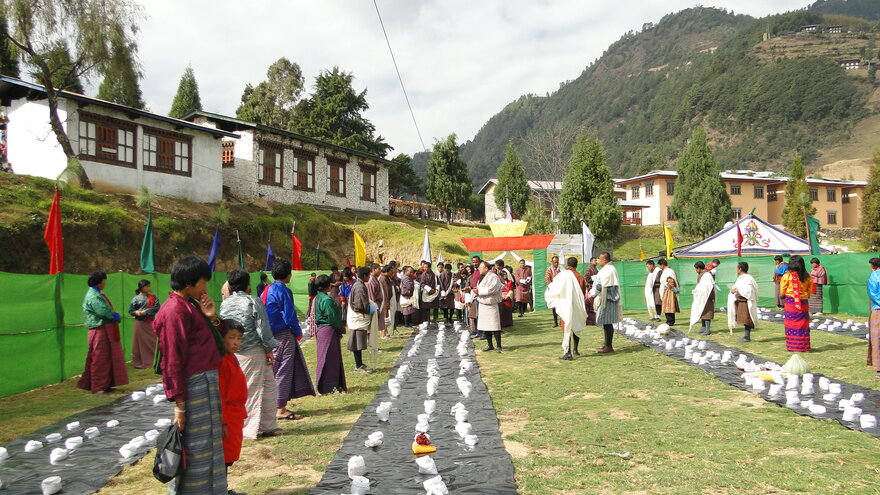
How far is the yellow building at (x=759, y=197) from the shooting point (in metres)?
53.6

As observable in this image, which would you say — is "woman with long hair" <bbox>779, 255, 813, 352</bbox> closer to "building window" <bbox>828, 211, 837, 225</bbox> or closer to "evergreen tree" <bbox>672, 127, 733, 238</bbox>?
"evergreen tree" <bbox>672, 127, 733, 238</bbox>

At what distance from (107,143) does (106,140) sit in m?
0.12

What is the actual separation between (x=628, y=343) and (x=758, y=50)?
12778 cm

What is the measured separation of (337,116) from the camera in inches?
1802

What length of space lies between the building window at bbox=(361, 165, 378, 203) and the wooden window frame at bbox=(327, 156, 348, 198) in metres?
1.57

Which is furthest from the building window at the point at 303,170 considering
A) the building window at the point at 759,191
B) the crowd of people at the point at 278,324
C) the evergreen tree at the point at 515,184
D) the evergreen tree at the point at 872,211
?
the building window at the point at 759,191

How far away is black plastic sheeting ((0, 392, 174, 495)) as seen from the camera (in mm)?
5047

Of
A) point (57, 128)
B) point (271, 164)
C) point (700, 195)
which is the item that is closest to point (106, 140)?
point (57, 128)

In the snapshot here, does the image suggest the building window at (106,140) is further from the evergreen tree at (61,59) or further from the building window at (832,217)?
the building window at (832,217)

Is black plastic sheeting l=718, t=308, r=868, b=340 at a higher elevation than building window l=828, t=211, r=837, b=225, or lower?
lower

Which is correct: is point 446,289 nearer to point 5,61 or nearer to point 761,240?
point 761,240

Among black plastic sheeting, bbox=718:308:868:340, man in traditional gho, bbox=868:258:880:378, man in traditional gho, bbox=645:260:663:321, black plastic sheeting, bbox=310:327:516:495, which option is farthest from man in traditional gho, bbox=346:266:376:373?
black plastic sheeting, bbox=718:308:868:340

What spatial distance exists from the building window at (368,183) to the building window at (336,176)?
5.67 ft

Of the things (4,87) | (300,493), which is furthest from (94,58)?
(300,493)
